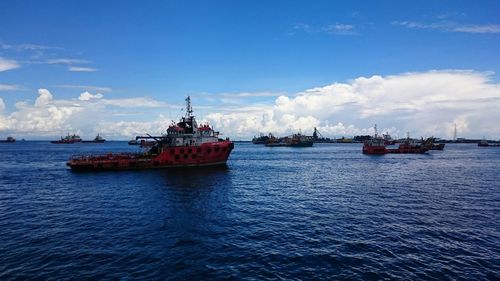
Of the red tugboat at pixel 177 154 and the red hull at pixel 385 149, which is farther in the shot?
the red hull at pixel 385 149

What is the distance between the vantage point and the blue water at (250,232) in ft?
61.8

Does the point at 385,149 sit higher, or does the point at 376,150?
the point at 385,149

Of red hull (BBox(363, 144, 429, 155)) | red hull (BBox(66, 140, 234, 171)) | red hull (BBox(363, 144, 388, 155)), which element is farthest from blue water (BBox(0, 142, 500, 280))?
red hull (BBox(363, 144, 429, 155))

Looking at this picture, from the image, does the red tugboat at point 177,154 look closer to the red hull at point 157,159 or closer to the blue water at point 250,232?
the red hull at point 157,159

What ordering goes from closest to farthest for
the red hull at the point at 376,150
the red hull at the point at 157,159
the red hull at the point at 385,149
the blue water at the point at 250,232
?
the blue water at the point at 250,232, the red hull at the point at 157,159, the red hull at the point at 376,150, the red hull at the point at 385,149

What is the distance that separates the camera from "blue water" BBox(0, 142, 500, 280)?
18828 millimetres

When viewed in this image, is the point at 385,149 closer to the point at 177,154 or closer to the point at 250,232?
the point at 177,154

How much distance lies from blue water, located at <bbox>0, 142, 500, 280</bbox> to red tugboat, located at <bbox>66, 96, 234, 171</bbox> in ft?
68.3

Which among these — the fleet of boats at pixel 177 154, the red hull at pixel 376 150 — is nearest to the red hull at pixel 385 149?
the red hull at pixel 376 150

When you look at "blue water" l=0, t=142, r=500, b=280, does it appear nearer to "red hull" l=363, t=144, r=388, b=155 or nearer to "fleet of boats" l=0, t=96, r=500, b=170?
"fleet of boats" l=0, t=96, r=500, b=170

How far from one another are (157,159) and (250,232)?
48892 mm

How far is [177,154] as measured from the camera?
232ft

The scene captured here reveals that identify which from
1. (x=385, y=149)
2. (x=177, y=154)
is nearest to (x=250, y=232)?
(x=177, y=154)

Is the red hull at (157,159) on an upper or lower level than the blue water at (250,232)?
upper
